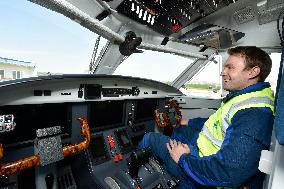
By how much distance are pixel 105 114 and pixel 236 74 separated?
4.36 feet

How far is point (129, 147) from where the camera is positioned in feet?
8.47

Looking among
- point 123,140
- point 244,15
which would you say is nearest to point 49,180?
point 123,140

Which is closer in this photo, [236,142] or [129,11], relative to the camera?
[236,142]

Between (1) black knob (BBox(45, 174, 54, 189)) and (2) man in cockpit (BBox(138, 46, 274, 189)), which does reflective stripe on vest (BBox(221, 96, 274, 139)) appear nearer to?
(2) man in cockpit (BBox(138, 46, 274, 189))

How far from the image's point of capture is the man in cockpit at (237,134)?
1233 mm

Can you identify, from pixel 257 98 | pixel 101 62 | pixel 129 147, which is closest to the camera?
pixel 257 98

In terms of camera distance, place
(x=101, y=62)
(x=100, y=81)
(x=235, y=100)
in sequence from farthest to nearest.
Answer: (x=101, y=62) < (x=100, y=81) < (x=235, y=100)

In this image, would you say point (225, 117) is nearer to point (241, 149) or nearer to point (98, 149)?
point (241, 149)

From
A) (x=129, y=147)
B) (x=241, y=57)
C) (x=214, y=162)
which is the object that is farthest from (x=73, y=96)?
(x=241, y=57)

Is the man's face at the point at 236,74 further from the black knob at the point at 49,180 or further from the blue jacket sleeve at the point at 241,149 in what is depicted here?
the black knob at the point at 49,180

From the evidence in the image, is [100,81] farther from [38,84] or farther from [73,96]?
[38,84]

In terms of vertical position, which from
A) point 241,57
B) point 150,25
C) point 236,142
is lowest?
point 236,142

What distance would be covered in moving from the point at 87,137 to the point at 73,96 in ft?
1.19

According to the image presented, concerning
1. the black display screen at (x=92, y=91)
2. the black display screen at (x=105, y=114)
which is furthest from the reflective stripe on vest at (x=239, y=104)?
the black display screen at (x=105, y=114)
